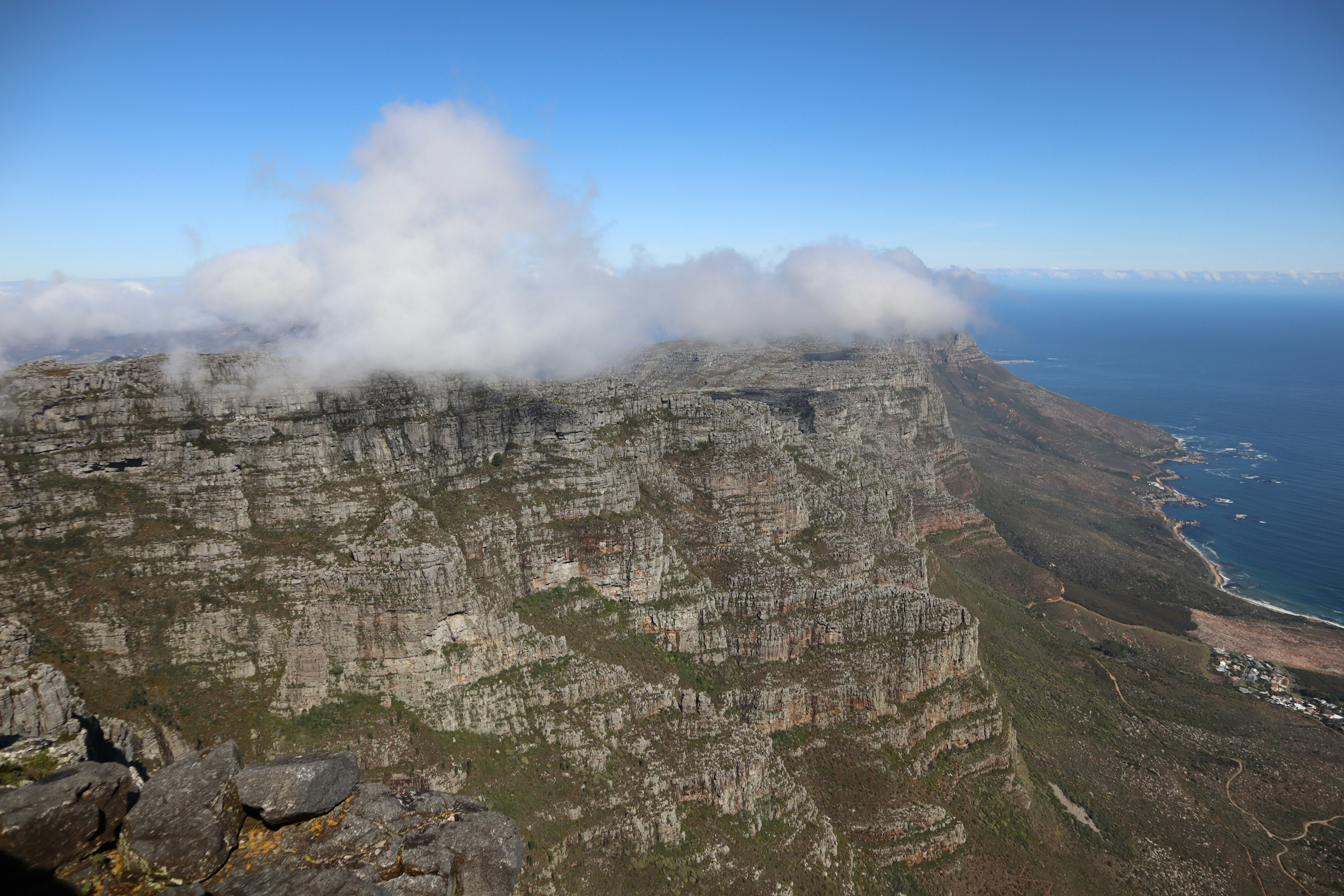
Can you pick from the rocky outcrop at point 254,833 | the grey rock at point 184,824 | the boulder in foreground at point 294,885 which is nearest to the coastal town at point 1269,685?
the rocky outcrop at point 254,833

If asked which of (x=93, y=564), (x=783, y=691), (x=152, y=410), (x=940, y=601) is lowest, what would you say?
(x=783, y=691)

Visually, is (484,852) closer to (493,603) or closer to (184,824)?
(184,824)

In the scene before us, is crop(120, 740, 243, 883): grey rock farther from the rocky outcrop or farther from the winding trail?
the winding trail

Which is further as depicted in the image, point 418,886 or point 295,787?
point 295,787

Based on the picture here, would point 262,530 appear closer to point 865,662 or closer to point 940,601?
point 865,662

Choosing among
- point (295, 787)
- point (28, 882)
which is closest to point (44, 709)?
point (28, 882)

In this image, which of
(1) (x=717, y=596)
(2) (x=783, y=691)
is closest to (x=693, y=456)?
(1) (x=717, y=596)
